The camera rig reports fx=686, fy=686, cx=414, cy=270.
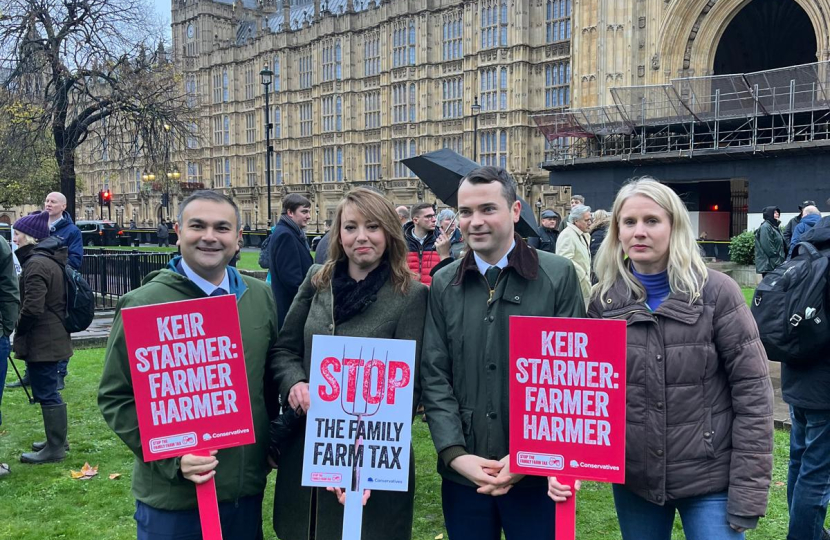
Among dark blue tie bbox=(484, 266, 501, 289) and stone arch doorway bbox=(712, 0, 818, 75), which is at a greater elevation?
stone arch doorway bbox=(712, 0, 818, 75)

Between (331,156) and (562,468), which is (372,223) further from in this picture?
(331,156)

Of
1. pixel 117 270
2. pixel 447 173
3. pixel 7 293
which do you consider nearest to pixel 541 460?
pixel 447 173

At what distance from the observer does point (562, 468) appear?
2.29 meters

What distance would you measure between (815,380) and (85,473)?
15.8ft

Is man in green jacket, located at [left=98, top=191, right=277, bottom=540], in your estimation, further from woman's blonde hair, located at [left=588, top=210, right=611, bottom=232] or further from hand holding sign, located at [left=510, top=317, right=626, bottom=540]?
woman's blonde hair, located at [left=588, top=210, right=611, bottom=232]

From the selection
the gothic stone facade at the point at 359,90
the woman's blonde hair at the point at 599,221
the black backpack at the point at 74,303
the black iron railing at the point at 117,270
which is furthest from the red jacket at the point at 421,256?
the gothic stone facade at the point at 359,90

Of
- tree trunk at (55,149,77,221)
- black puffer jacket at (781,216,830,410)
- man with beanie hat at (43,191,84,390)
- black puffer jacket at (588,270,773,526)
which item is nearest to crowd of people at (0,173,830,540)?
black puffer jacket at (588,270,773,526)

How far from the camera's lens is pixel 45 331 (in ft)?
17.2

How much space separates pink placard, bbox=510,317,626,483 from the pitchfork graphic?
→ 50cm

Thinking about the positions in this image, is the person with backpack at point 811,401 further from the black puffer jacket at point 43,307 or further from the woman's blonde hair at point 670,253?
the black puffer jacket at point 43,307

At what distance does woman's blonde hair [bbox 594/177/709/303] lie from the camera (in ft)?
7.92

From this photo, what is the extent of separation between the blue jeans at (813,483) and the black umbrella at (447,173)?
231 centimetres

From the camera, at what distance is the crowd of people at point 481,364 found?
2354 mm

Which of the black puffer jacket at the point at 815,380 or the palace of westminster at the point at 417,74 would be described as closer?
the black puffer jacket at the point at 815,380
